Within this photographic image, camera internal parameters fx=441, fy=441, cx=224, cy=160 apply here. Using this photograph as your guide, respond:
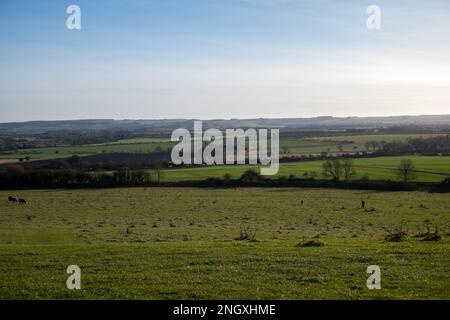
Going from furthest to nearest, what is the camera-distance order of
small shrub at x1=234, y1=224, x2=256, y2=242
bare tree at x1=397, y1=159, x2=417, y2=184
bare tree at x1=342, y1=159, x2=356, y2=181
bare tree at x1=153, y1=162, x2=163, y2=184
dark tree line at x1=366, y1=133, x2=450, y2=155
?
1. dark tree line at x1=366, y1=133, x2=450, y2=155
2. bare tree at x1=153, y1=162, x2=163, y2=184
3. bare tree at x1=342, y1=159, x2=356, y2=181
4. bare tree at x1=397, y1=159, x2=417, y2=184
5. small shrub at x1=234, y1=224, x2=256, y2=242

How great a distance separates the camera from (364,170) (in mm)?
72562

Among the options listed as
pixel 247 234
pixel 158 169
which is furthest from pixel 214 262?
pixel 158 169

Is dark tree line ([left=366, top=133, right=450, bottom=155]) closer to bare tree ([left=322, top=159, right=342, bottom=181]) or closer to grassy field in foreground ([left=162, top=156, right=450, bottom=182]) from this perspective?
grassy field in foreground ([left=162, top=156, right=450, bottom=182])

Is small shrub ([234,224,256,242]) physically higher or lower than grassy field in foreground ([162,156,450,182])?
lower

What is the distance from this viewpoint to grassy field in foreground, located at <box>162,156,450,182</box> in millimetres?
65688

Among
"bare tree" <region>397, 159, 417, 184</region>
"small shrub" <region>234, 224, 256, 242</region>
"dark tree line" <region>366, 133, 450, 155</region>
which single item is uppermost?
"dark tree line" <region>366, 133, 450, 155</region>

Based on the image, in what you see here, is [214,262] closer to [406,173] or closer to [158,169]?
[406,173]

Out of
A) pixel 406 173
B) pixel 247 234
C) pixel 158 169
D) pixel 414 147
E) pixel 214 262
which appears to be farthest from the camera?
pixel 414 147

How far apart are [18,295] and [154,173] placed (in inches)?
2488

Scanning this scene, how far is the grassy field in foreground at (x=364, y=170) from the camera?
65.7 metres

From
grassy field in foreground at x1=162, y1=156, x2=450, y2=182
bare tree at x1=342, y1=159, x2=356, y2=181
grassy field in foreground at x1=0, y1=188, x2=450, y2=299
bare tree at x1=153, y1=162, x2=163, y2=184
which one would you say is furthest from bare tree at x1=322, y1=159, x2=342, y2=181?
grassy field in foreground at x1=0, y1=188, x2=450, y2=299

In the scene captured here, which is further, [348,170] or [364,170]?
[364,170]

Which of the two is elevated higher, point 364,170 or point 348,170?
point 348,170
